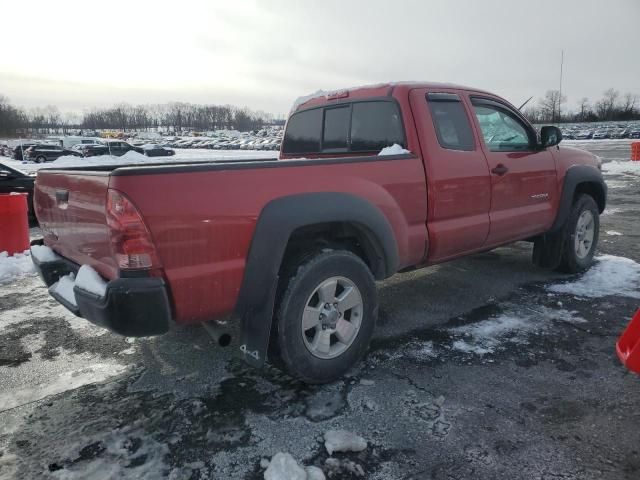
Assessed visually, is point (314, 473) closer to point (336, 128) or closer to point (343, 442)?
point (343, 442)

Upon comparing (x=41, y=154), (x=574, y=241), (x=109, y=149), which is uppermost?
(x=109, y=149)

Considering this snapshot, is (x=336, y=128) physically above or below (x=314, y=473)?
above

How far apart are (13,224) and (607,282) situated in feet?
24.1

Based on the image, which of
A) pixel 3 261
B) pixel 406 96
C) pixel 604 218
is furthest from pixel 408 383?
pixel 604 218

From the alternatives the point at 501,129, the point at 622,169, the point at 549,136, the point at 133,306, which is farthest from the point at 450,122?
the point at 622,169

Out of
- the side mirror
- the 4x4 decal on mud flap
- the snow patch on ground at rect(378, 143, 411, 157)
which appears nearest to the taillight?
the 4x4 decal on mud flap

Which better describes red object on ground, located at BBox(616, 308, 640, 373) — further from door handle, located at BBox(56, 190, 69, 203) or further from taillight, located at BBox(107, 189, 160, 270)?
door handle, located at BBox(56, 190, 69, 203)

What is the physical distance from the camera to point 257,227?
2.72 m

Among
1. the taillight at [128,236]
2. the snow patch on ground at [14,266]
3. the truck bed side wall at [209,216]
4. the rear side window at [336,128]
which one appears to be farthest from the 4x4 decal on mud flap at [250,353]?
the snow patch on ground at [14,266]

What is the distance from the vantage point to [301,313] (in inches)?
116

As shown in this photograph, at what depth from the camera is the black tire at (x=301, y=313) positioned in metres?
2.91

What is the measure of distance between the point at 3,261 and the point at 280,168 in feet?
16.7

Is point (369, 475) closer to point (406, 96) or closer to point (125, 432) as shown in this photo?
point (125, 432)

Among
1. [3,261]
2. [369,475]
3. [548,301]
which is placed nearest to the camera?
[369,475]
